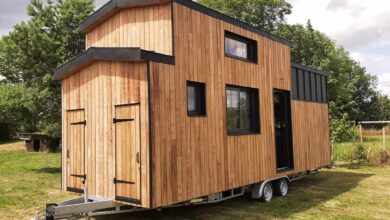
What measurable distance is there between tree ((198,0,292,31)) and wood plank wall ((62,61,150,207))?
29.0 metres

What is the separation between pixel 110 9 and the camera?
30.6 ft

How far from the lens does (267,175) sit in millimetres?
10969

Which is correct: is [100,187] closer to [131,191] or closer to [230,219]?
[131,191]

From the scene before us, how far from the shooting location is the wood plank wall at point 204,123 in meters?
7.53

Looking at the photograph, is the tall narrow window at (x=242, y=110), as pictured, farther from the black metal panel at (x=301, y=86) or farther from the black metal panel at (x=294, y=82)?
the black metal panel at (x=301, y=86)

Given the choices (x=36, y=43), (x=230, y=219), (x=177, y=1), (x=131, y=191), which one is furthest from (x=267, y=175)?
(x=36, y=43)

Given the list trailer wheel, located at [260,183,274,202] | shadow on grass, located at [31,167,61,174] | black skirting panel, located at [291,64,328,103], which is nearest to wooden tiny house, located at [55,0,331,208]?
trailer wheel, located at [260,183,274,202]

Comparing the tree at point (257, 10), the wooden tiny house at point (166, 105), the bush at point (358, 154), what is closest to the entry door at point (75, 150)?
the wooden tiny house at point (166, 105)

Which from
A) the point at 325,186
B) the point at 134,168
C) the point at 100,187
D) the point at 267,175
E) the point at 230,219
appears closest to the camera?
the point at 134,168

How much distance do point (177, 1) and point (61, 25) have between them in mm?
10852

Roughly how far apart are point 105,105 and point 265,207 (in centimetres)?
535

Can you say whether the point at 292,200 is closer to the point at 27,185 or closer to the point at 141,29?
the point at 141,29

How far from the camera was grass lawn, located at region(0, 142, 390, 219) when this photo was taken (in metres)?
9.27

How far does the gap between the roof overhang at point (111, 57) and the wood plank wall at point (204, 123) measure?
8.3 inches
